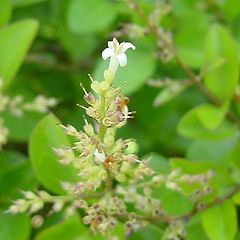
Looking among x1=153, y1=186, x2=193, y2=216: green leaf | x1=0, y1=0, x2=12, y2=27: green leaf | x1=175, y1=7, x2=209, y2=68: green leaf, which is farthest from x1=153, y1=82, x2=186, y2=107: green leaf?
x1=0, y1=0, x2=12, y2=27: green leaf

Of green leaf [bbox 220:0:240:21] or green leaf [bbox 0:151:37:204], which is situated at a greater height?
green leaf [bbox 220:0:240:21]

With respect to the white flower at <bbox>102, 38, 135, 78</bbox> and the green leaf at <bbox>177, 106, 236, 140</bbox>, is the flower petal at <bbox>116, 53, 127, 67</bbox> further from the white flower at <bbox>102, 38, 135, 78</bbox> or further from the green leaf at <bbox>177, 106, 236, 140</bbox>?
the green leaf at <bbox>177, 106, 236, 140</bbox>

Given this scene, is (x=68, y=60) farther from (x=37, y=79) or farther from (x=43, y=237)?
(x=43, y=237)

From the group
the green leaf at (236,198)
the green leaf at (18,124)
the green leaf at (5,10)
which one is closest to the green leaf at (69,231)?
the green leaf at (236,198)

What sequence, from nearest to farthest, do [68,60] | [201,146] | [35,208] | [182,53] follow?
1. [35,208]
2. [201,146]
3. [182,53]
4. [68,60]

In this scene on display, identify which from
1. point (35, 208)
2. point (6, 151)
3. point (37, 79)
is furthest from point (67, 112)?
point (35, 208)

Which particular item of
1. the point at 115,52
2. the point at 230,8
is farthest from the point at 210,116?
the point at 115,52

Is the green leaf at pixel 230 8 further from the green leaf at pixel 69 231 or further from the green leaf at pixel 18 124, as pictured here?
the green leaf at pixel 69 231
